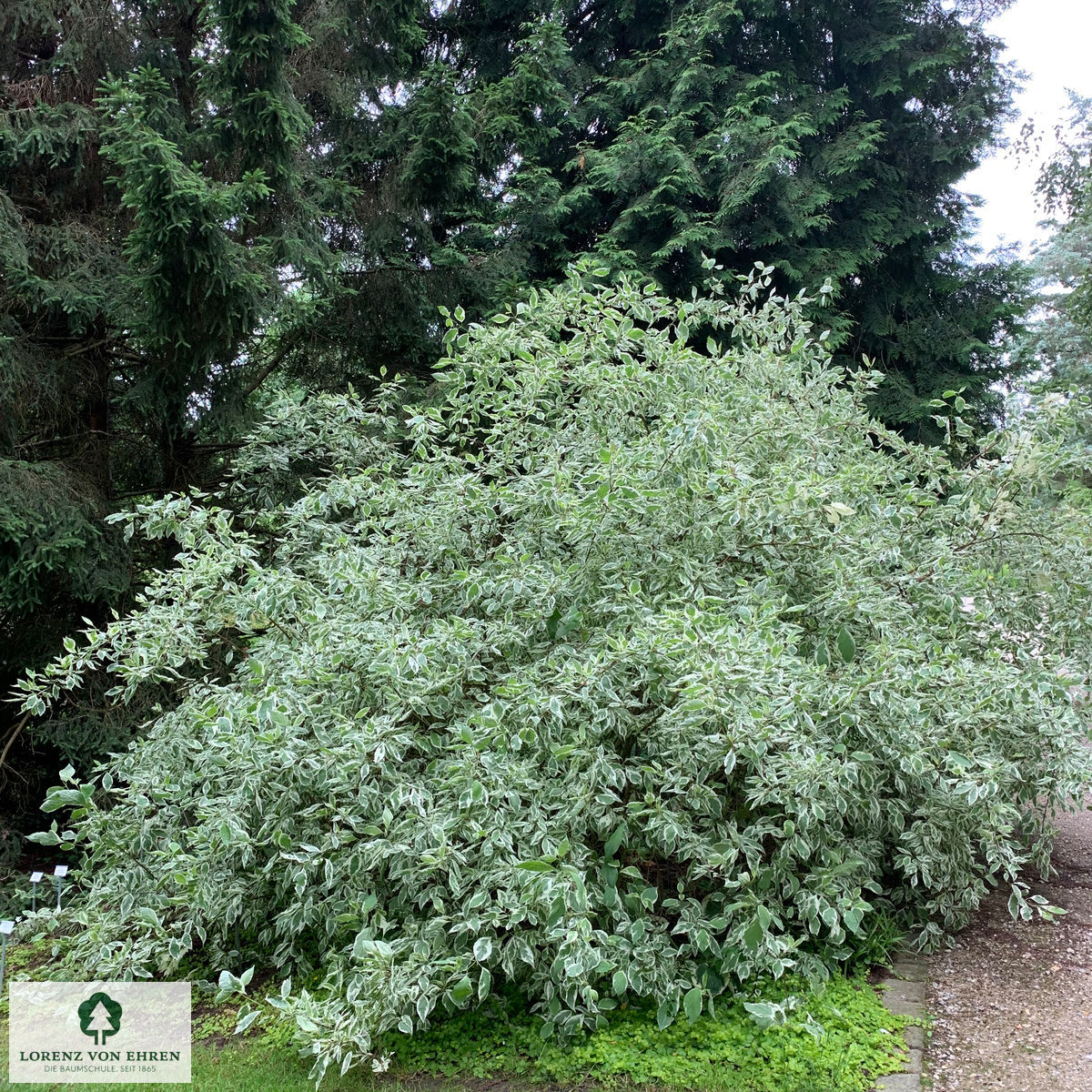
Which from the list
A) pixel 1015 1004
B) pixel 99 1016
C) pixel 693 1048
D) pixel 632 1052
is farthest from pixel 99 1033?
pixel 1015 1004

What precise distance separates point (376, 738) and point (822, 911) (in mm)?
1360

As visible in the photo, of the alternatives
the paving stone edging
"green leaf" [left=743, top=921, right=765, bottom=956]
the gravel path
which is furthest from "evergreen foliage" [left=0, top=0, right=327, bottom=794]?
the gravel path

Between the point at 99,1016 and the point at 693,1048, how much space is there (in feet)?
5.79

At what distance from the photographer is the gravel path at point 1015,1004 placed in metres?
2.27

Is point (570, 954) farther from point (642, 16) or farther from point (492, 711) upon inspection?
point (642, 16)

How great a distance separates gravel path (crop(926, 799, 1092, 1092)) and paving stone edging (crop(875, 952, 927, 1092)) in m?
0.03

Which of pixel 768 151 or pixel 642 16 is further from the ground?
pixel 642 16

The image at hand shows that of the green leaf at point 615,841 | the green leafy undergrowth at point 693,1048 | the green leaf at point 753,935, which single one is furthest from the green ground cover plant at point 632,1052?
the green leaf at point 615,841

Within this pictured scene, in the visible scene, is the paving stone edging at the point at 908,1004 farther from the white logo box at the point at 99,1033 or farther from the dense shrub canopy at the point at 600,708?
the white logo box at the point at 99,1033

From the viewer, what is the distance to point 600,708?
2.49m

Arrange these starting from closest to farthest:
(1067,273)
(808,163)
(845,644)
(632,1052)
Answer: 1. (632,1052)
2. (845,644)
3. (808,163)
4. (1067,273)

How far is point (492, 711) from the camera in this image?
2.39 metres

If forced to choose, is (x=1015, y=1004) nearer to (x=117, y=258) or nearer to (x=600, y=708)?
(x=600, y=708)

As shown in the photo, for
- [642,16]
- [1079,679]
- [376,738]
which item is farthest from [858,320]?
[376,738]
